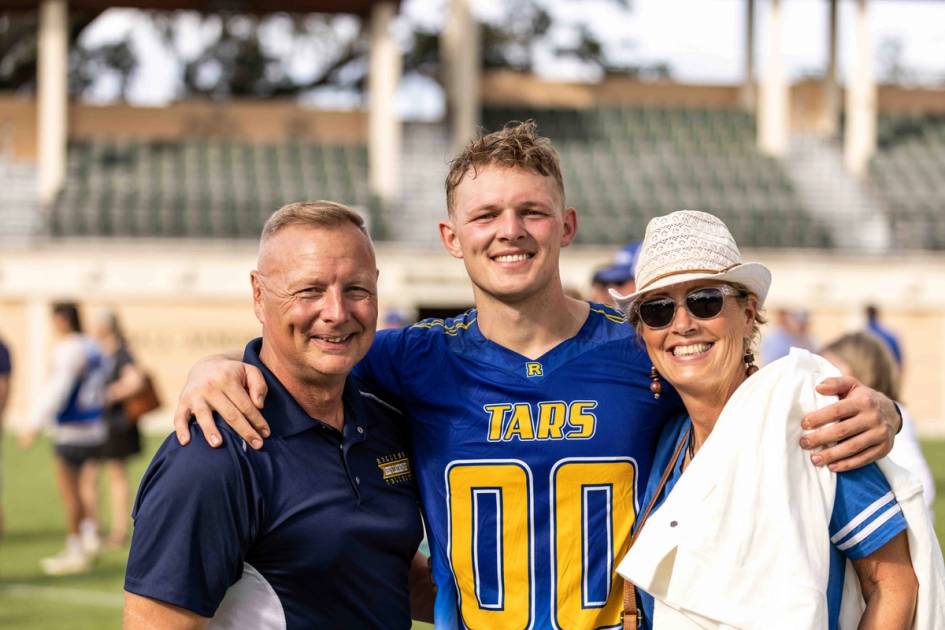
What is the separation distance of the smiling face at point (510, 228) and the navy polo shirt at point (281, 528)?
54 cm

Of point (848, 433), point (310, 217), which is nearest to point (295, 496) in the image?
point (310, 217)

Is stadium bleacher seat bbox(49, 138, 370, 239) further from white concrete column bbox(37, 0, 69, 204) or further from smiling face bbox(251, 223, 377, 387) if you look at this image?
smiling face bbox(251, 223, 377, 387)

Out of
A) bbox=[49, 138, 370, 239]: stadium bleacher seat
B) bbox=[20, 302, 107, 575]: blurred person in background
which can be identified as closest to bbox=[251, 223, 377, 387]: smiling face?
bbox=[20, 302, 107, 575]: blurred person in background

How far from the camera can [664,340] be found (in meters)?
3.21

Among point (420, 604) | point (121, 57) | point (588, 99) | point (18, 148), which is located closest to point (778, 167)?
point (588, 99)

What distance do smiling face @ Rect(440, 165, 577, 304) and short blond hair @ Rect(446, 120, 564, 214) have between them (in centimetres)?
2

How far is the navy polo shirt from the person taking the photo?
289cm

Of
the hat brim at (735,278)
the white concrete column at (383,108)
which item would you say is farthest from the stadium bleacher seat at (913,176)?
the hat brim at (735,278)

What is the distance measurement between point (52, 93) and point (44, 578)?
18.5m

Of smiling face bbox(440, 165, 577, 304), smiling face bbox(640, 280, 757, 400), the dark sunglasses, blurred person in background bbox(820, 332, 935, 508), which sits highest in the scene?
smiling face bbox(440, 165, 577, 304)

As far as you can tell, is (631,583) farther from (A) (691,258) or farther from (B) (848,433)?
(A) (691,258)

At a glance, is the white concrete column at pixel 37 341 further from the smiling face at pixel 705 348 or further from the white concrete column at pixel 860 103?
the smiling face at pixel 705 348

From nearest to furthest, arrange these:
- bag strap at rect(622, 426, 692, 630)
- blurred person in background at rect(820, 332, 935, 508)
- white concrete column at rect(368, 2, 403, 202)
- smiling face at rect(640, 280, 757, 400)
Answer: smiling face at rect(640, 280, 757, 400), bag strap at rect(622, 426, 692, 630), blurred person in background at rect(820, 332, 935, 508), white concrete column at rect(368, 2, 403, 202)

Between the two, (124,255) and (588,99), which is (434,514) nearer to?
(124,255)
